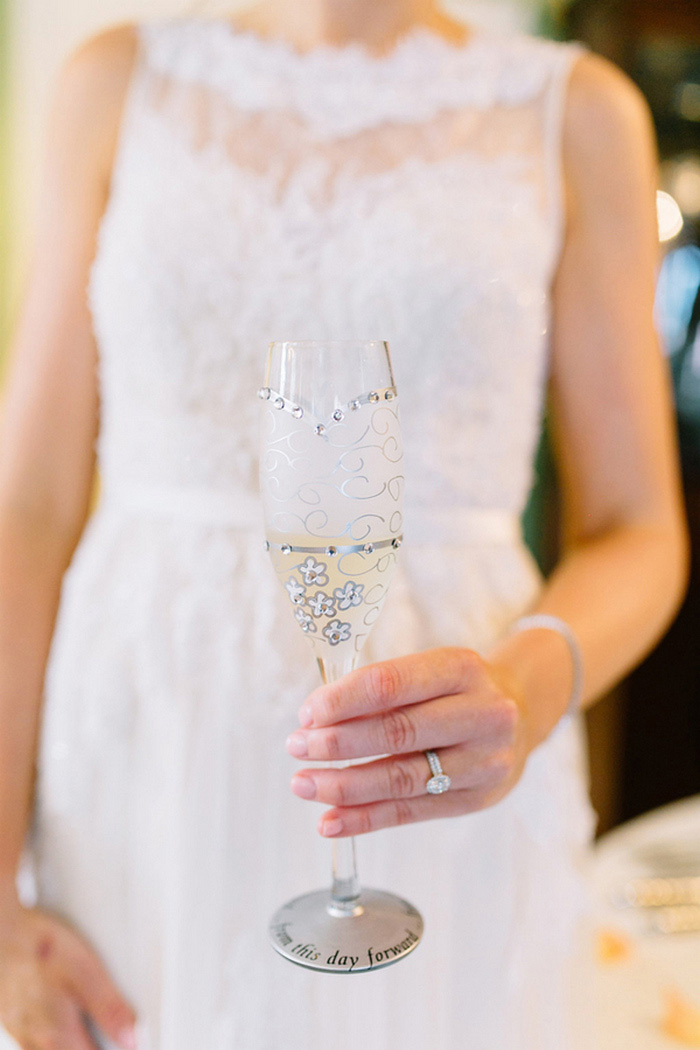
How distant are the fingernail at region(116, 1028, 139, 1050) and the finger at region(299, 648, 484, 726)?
0.43 meters

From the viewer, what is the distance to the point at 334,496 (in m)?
0.49

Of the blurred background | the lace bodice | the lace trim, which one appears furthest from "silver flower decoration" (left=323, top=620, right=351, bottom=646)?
the blurred background

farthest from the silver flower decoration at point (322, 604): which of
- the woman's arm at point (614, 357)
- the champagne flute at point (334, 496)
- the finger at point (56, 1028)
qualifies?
the finger at point (56, 1028)

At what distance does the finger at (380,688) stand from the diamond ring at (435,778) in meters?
0.04

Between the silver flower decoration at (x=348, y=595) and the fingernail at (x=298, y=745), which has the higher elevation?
the silver flower decoration at (x=348, y=595)

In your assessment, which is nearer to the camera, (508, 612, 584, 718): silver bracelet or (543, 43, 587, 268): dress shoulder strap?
(508, 612, 584, 718): silver bracelet

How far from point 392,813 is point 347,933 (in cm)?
8

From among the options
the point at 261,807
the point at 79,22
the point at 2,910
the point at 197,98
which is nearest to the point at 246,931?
the point at 261,807

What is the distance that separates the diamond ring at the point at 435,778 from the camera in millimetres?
508

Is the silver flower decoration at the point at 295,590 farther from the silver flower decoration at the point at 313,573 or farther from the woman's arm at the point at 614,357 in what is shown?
the woman's arm at the point at 614,357

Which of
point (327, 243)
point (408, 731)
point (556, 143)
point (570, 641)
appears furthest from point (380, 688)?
point (556, 143)

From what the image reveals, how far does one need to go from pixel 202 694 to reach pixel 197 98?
1.69 ft

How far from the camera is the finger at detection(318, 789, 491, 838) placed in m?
0.49

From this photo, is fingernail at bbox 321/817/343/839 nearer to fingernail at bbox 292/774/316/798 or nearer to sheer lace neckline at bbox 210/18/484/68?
fingernail at bbox 292/774/316/798
